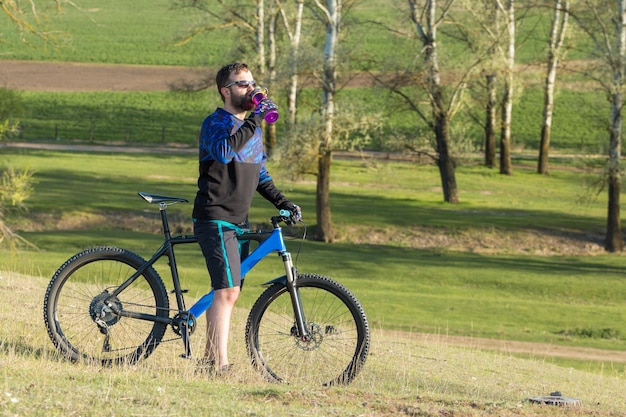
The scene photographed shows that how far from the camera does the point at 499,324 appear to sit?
1964 cm

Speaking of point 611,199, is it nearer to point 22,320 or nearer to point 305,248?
point 305,248

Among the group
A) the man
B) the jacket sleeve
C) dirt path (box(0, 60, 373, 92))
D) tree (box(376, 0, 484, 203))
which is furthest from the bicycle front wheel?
dirt path (box(0, 60, 373, 92))

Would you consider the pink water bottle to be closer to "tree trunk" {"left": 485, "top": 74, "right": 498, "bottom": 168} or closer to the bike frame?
the bike frame

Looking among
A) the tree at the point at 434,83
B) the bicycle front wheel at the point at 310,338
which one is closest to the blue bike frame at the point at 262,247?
the bicycle front wheel at the point at 310,338

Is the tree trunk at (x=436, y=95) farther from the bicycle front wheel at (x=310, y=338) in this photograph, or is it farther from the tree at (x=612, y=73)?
the bicycle front wheel at (x=310, y=338)

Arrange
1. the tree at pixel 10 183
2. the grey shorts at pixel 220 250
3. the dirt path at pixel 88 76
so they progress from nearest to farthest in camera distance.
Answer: the grey shorts at pixel 220 250 < the tree at pixel 10 183 < the dirt path at pixel 88 76

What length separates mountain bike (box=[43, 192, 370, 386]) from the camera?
7160 mm

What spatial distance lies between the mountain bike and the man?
0.17 m

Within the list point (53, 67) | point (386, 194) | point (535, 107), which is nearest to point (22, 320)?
point (386, 194)

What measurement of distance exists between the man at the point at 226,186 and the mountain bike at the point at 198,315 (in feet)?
0.55

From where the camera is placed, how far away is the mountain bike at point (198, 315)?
282 inches

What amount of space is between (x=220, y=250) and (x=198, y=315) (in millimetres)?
607

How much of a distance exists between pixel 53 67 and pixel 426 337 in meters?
→ 83.0

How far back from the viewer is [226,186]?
6887mm
